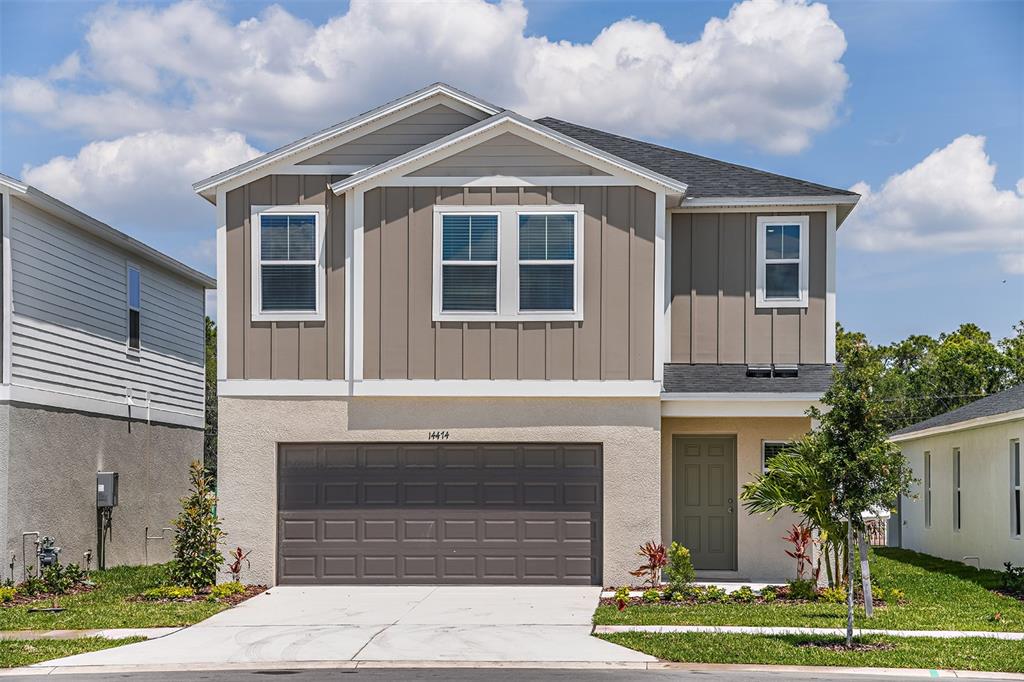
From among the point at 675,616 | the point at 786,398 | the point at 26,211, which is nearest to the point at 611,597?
the point at 675,616

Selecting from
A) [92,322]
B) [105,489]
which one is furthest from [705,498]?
[92,322]

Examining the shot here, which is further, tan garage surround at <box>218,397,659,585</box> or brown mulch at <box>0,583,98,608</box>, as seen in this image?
tan garage surround at <box>218,397,659,585</box>

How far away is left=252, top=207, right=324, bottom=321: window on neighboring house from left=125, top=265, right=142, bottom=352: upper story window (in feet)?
18.4

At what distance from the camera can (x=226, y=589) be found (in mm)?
17172

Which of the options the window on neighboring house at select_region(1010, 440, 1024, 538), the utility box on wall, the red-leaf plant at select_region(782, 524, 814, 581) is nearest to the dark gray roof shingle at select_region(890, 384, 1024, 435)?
the window on neighboring house at select_region(1010, 440, 1024, 538)

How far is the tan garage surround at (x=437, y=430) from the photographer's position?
1808 cm

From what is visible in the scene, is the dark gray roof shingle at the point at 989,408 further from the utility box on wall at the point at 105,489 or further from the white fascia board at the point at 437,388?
the utility box on wall at the point at 105,489

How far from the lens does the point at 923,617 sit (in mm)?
14797

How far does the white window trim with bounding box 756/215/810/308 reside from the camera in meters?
19.1

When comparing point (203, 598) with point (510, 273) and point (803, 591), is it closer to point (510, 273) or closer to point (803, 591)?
point (510, 273)

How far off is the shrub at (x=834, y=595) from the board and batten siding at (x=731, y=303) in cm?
384

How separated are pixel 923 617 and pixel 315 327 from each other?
29.9 feet

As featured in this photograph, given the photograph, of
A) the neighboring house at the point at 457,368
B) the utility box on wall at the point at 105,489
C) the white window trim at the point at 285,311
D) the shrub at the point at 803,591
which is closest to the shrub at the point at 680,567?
the neighboring house at the point at 457,368

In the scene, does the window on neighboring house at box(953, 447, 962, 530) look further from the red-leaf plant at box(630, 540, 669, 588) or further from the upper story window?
the upper story window
